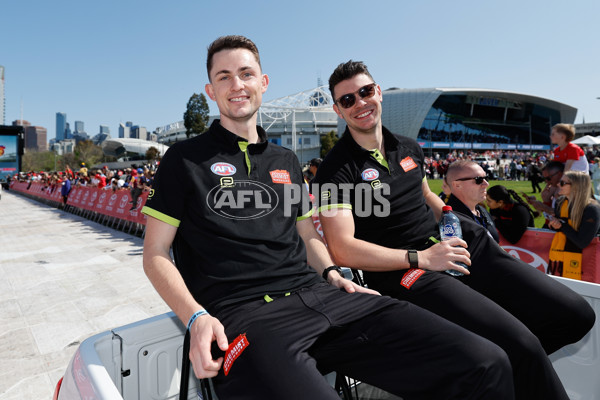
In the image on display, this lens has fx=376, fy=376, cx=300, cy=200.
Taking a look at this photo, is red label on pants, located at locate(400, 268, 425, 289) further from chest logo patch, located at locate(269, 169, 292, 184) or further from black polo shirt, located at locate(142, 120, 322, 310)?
chest logo patch, located at locate(269, 169, 292, 184)

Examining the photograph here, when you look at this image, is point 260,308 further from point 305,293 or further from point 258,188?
point 258,188

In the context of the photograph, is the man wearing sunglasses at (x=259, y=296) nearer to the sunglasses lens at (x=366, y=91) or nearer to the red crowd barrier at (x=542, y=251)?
the sunglasses lens at (x=366, y=91)

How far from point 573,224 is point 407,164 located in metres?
3.14

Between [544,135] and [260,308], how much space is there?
377ft

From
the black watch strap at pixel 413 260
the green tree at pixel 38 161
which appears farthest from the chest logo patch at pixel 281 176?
the green tree at pixel 38 161

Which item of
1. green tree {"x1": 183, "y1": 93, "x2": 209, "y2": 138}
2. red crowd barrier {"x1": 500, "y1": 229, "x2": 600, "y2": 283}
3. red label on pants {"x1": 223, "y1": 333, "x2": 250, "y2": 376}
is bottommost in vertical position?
red crowd barrier {"x1": 500, "y1": 229, "x2": 600, "y2": 283}

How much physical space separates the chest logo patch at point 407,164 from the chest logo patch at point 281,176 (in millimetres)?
927

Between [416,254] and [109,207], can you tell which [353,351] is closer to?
[416,254]

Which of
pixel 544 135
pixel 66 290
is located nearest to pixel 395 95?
pixel 544 135

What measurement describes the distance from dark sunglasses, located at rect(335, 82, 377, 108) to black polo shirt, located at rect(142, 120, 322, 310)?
0.91 m

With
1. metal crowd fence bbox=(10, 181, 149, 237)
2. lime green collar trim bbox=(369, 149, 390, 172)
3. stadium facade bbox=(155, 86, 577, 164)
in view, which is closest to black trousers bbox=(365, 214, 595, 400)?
lime green collar trim bbox=(369, 149, 390, 172)

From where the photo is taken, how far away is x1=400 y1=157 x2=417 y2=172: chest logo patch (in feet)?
8.52

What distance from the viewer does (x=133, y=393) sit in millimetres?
1647

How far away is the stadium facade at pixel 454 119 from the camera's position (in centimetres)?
8288
